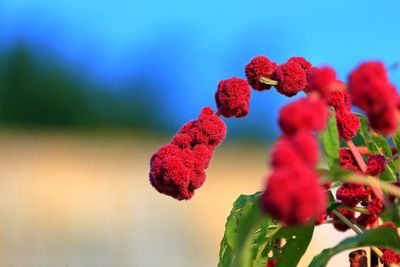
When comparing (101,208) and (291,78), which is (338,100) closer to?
(291,78)

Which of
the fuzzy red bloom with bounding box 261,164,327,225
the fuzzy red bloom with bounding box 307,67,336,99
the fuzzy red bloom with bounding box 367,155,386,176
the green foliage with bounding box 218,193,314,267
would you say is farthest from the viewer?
the green foliage with bounding box 218,193,314,267

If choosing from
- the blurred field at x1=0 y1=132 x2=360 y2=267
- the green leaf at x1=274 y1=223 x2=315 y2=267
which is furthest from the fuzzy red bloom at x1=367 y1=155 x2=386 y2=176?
the blurred field at x1=0 y1=132 x2=360 y2=267

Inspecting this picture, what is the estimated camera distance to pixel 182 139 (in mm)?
612

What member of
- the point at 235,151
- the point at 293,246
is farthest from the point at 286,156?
the point at 235,151

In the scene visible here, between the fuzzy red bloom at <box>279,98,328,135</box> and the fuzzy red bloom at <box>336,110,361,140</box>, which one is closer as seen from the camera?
the fuzzy red bloom at <box>279,98,328,135</box>

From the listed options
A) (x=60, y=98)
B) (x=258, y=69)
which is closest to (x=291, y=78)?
(x=258, y=69)

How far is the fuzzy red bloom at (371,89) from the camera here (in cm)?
45

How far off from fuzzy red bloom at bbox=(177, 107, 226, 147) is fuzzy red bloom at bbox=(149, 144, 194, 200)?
0.02 metres

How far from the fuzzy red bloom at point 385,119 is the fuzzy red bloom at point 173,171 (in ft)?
0.51

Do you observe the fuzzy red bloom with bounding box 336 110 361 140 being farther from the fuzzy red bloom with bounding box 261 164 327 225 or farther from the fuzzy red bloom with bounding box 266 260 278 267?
the fuzzy red bloom with bounding box 261 164 327 225

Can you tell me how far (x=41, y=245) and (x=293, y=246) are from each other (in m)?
4.63

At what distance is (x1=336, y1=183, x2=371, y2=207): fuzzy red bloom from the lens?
2.02 ft

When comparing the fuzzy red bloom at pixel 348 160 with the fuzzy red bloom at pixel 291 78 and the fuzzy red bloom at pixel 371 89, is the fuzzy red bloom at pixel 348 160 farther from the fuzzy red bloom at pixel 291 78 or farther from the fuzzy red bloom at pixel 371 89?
the fuzzy red bloom at pixel 371 89

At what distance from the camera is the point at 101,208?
5.97 metres
